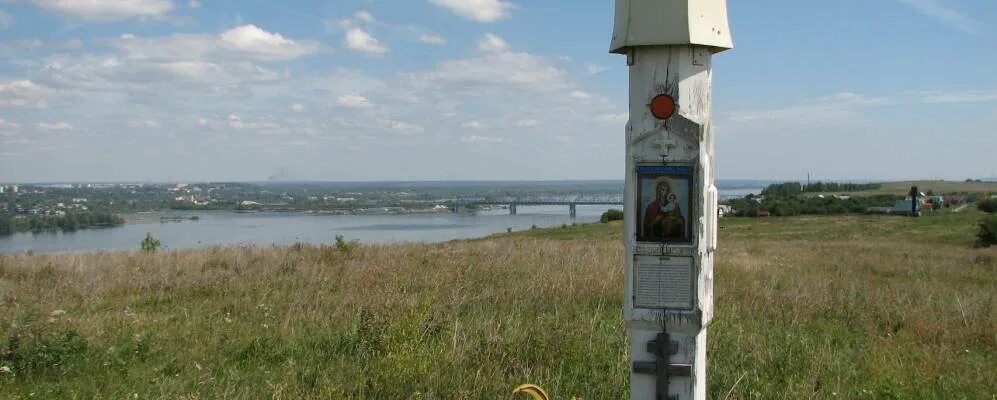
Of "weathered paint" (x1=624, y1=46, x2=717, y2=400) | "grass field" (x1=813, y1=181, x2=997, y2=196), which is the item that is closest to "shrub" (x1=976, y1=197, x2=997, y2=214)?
"grass field" (x1=813, y1=181, x2=997, y2=196)

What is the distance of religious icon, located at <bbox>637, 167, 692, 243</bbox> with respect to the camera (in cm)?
248

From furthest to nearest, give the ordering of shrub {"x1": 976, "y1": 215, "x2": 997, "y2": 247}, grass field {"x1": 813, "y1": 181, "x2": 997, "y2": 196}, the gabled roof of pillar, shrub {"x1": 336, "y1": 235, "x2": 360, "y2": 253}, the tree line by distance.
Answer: grass field {"x1": 813, "y1": 181, "x2": 997, "y2": 196}
the tree line
shrub {"x1": 976, "y1": 215, "x2": 997, "y2": 247}
shrub {"x1": 336, "y1": 235, "x2": 360, "y2": 253}
the gabled roof of pillar

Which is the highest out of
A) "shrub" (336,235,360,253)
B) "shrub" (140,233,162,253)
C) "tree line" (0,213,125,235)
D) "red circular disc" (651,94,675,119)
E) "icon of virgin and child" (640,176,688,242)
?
"red circular disc" (651,94,675,119)

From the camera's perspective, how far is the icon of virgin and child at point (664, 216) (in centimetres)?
248

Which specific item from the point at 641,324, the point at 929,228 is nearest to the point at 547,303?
the point at 641,324

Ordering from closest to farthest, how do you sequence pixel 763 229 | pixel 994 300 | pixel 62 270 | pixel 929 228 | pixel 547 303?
pixel 547 303, pixel 994 300, pixel 62 270, pixel 929 228, pixel 763 229

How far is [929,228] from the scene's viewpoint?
33.1 metres

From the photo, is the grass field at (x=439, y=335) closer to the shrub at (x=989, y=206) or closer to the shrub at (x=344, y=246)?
the shrub at (x=344, y=246)

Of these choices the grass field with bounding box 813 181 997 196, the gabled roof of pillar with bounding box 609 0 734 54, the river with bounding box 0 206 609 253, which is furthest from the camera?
the grass field with bounding box 813 181 997 196

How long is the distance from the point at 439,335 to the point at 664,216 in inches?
118

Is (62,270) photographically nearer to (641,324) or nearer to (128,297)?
(128,297)

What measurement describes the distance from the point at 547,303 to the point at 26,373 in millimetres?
4165

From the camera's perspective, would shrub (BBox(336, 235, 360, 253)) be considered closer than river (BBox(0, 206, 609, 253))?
Yes

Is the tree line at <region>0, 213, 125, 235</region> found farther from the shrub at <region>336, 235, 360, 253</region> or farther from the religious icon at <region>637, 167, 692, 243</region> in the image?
the religious icon at <region>637, 167, 692, 243</region>
